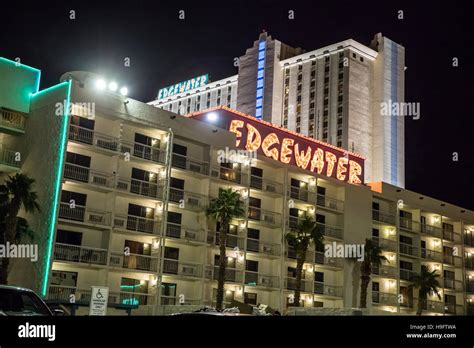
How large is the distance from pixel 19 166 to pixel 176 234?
522 inches

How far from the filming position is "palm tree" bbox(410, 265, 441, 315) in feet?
242

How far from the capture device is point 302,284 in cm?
6322

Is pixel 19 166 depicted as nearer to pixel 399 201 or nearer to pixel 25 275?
pixel 25 275

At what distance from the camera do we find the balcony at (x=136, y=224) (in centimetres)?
5100

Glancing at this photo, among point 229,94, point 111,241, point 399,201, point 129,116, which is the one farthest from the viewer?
point 229,94

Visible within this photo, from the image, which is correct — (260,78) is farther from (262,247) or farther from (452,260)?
(262,247)

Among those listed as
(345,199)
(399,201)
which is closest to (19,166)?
(345,199)

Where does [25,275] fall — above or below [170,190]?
below

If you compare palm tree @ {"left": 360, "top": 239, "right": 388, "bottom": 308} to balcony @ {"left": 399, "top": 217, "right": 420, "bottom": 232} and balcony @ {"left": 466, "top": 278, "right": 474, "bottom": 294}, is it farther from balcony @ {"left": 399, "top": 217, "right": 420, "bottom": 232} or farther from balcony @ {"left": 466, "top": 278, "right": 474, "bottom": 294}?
balcony @ {"left": 466, "top": 278, "right": 474, "bottom": 294}

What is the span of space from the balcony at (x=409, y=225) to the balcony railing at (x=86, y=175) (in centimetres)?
3866

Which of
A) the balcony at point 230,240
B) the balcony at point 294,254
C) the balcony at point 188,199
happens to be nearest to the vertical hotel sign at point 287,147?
the balcony at point 188,199

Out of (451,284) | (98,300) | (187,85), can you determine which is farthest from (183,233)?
(187,85)

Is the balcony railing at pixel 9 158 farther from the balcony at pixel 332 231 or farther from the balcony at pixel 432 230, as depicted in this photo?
the balcony at pixel 432 230

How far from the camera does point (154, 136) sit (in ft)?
183
